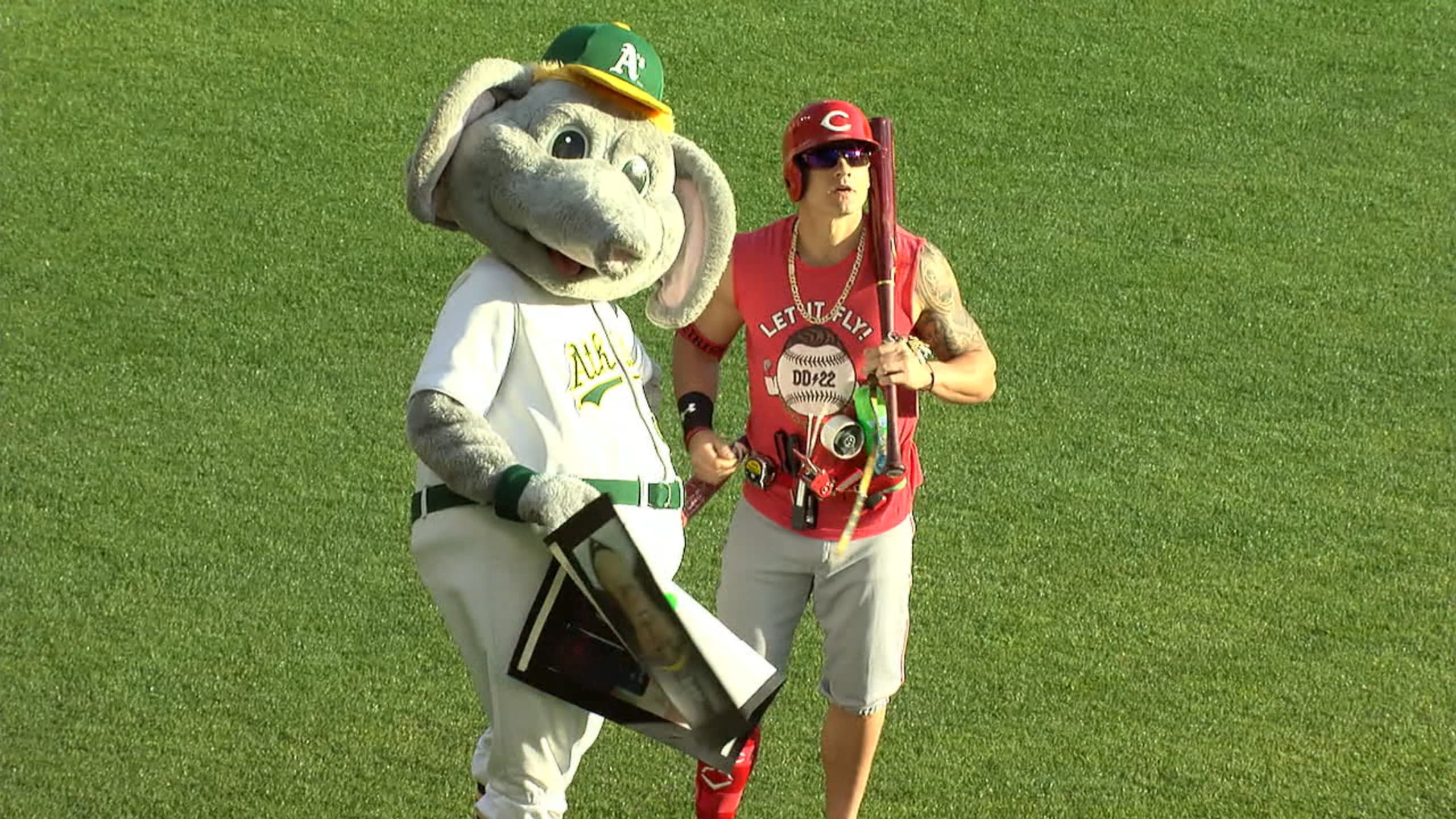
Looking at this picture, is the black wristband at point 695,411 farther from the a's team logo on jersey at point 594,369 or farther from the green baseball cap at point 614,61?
the green baseball cap at point 614,61

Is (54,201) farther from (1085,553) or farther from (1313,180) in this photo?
(1313,180)

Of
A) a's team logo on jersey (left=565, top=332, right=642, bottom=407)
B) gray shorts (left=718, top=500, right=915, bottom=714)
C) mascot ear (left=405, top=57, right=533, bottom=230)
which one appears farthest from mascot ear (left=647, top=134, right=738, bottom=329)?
gray shorts (left=718, top=500, right=915, bottom=714)

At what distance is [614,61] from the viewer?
3.72 meters

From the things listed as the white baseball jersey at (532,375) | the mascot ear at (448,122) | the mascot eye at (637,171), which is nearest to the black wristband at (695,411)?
the white baseball jersey at (532,375)

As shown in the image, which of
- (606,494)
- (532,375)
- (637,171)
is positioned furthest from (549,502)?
(637,171)

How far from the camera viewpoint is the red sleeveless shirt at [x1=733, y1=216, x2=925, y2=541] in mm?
4363

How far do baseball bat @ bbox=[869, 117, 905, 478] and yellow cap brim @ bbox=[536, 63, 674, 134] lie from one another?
63 cm

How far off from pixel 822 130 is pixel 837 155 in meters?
0.06

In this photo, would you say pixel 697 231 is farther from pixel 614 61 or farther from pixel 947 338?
pixel 947 338

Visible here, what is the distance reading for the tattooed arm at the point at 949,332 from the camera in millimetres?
4406

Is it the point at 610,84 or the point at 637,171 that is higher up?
the point at 610,84

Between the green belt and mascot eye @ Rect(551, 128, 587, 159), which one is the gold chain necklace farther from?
mascot eye @ Rect(551, 128, 587, 159)

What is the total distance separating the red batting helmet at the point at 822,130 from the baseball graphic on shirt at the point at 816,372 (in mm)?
Result: 327

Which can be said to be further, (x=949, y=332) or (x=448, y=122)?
(x=949, y=332)
